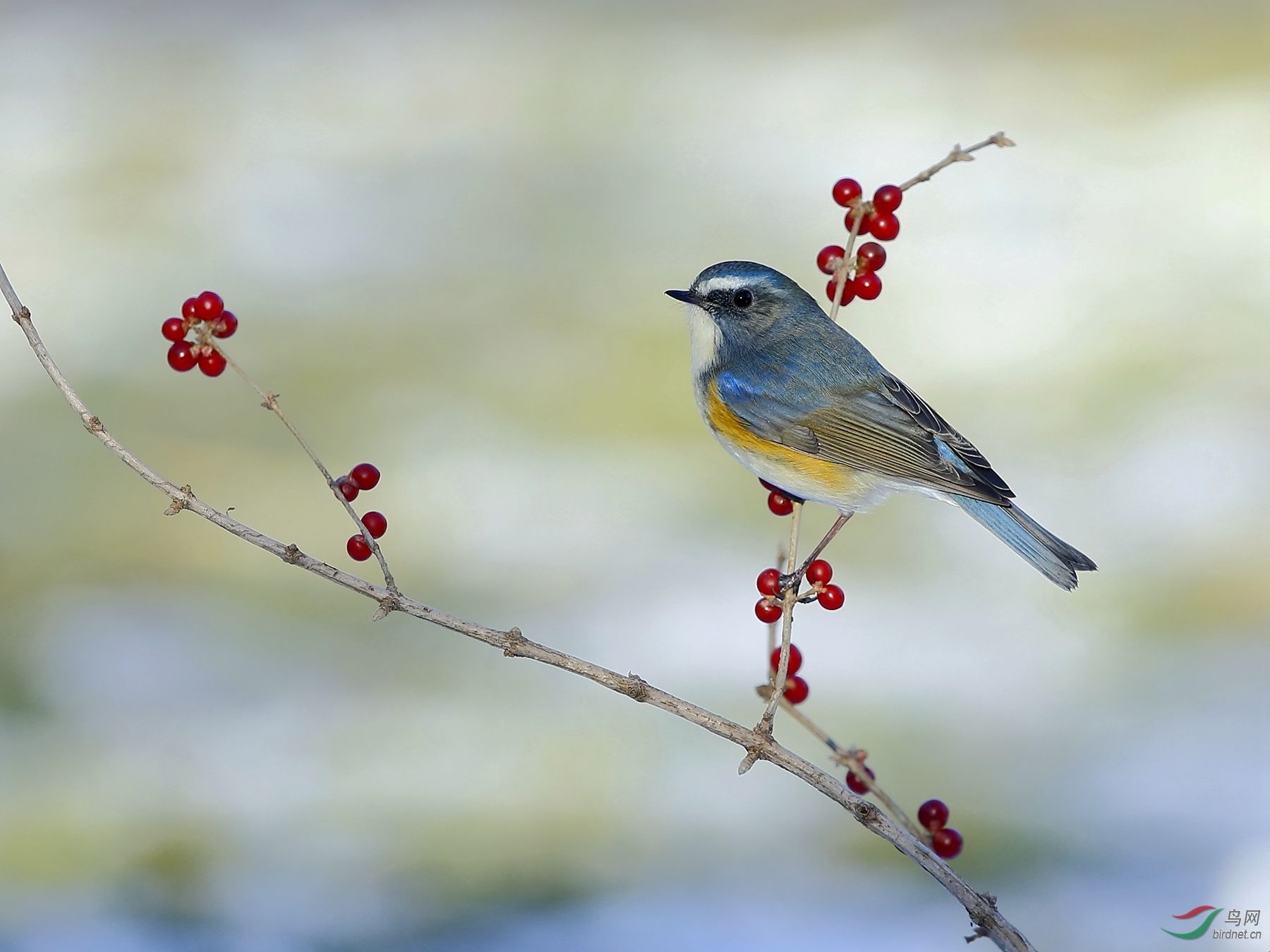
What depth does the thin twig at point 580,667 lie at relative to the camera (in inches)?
72.6

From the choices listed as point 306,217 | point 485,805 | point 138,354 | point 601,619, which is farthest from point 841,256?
point 306,217

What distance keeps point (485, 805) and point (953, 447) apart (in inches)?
104

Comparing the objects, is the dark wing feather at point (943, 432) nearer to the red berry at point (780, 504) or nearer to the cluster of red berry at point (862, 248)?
the red berry at point (780, 504)

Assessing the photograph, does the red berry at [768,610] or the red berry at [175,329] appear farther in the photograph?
the red berry at [768,610]

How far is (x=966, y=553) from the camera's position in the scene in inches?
245

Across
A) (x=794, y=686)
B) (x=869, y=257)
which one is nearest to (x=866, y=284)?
(x=869, y=257)

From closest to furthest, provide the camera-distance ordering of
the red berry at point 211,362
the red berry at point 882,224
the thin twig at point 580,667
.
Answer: the thin twig at point 580,667 → the red berry at point 211,362 → the red berry at point 882,224

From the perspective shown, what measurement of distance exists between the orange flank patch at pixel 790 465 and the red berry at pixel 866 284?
499mm

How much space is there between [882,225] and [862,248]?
0.07 m

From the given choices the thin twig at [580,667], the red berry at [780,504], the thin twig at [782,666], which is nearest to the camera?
the thin twig at [580,667]

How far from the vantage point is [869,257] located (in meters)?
2.48

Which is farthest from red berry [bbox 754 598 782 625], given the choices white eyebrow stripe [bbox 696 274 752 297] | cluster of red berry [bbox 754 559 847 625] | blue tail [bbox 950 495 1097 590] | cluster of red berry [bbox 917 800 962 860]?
white eyebrow stripe [bbox 696 274 752 297]

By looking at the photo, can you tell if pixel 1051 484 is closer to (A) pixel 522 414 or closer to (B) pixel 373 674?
(A) pixel 522 414

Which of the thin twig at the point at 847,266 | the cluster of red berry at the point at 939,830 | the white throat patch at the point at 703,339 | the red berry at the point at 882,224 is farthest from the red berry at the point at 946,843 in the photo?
the white throat patch at the point at 703,339
